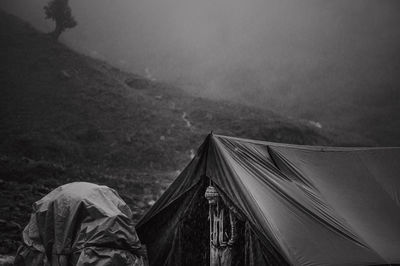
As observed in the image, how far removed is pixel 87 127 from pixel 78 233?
1925 cm

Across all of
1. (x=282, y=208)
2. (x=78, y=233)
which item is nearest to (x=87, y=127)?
(x=78, y=233)

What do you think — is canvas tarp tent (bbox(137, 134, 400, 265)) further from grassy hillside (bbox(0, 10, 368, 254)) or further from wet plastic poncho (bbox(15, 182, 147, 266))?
grassy hillside (bbox(0, 10, 368, 254))

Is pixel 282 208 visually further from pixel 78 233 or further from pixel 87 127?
pixel 87 127

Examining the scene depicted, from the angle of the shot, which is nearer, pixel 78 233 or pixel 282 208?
pixel 78 233

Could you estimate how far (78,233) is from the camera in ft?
15.2

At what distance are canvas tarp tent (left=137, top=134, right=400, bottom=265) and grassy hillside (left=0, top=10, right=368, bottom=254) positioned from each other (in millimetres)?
4054

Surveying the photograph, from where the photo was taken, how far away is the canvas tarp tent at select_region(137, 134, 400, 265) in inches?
192

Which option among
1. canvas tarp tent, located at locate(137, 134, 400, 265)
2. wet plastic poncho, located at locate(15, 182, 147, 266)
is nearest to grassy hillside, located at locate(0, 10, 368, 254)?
wet plastic poncho, located at locate(15, 182, 147, 266)

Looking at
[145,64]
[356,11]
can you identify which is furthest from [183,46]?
[356,11]

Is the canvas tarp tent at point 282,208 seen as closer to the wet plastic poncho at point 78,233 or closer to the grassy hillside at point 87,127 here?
the wet plastic poncho at point 78,233

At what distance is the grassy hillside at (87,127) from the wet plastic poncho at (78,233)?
11.0 ft

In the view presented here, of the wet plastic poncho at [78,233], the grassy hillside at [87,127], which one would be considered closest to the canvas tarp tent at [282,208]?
the wet plastic poncho at [78,233]

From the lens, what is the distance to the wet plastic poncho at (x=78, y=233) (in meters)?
4.48

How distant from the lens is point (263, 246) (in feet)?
15.9
